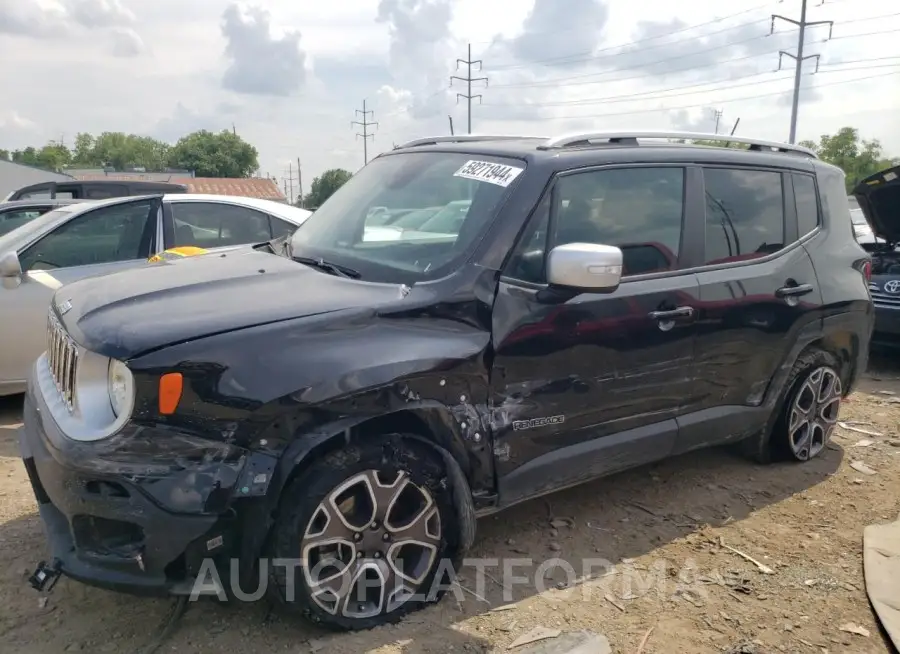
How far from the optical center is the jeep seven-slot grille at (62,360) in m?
2.73

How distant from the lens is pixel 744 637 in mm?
2961

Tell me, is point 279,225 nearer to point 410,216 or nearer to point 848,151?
point 410,216

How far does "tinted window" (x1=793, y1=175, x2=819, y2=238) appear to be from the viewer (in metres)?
4.34

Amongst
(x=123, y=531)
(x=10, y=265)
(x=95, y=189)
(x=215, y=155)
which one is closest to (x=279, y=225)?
(x=10, y=265)

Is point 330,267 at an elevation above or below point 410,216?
below

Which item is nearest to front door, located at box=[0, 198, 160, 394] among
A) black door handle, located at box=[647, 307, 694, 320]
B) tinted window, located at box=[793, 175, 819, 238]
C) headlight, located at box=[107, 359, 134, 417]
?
headlight, located at box=[107, 359, 134, 417]

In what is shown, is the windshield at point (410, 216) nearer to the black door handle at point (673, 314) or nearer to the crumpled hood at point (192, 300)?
the crumpled hood at point (192, 300)

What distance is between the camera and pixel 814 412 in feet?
15.3

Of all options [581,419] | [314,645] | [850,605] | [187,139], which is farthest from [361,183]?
[187,139]

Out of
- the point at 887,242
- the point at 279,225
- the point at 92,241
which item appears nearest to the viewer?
the point at 92,241

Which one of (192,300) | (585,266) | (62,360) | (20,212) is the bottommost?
(62,360)

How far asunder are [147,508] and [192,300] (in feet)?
2.59

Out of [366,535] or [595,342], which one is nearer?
[366,535]

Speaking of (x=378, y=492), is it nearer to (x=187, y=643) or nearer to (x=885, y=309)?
(x=187, y=643)
